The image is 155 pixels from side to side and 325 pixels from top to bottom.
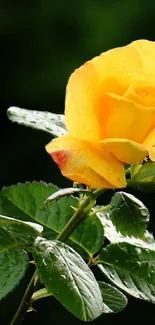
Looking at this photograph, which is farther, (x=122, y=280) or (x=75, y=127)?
(x=122, y=280)

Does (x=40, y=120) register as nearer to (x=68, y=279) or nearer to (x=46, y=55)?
(x=68, y=279)

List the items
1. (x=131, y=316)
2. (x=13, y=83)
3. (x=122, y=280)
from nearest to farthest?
1. (x=122, y=280)
2. (x=131, y=316)
3. (x=13, y=83)

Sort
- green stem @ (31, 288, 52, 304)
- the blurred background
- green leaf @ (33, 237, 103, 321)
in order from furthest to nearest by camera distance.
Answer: the blurred background
green stem @ (31, 288, 52, 304)
green leaf @ (33, 237, 103, 321)

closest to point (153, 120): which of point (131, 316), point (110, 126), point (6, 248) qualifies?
point (110, 126)

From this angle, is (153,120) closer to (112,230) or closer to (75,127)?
A: (75,127)

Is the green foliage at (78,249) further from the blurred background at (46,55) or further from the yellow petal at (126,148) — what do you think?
the blurred background at (46,55)

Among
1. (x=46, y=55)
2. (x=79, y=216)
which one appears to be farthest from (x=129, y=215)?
(x=46, y=55)

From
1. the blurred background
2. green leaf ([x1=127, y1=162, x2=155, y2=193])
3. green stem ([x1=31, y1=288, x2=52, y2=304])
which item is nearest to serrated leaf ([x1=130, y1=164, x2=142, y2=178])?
green leaf ([x1=127, y1=162, x2=155, y2=193])

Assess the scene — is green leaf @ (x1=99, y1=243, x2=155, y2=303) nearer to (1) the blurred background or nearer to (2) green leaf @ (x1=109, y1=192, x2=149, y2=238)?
(2) green leaf @ (x1=109, y1=192, x2=149, y2=238)
